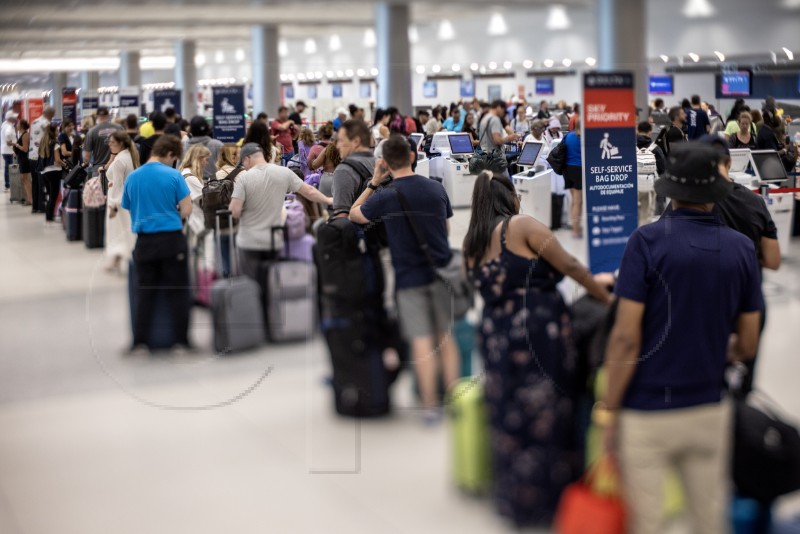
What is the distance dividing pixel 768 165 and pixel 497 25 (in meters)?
19.3

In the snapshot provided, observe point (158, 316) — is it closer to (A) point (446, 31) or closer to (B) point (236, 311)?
(B) point (236, 311)

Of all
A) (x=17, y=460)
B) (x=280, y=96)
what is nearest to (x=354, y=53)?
(x=280, y=96)

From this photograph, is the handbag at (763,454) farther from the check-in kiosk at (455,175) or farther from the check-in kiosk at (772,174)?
the check-in kiosk at (772,174)

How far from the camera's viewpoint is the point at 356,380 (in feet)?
10.1

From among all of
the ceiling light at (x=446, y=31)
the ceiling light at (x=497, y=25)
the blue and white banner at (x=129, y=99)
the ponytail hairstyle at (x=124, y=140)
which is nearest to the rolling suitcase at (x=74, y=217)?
the ponytail hairstyle at (x=124, y=140)

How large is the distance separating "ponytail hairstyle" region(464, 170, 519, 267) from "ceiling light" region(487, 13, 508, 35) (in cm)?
2413

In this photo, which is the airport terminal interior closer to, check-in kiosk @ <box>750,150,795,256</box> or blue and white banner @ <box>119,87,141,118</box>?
check-in kiosk @ <box>750,150,795,256</box>

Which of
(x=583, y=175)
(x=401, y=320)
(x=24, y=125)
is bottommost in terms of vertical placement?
(x=401, y=320)

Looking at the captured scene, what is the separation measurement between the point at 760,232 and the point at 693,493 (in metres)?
1.27

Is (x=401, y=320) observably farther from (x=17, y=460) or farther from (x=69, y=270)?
(x=69, y=270)

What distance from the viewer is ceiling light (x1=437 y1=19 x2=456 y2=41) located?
29.4 meters

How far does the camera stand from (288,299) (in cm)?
316

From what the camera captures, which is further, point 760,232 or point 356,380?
point 760,232

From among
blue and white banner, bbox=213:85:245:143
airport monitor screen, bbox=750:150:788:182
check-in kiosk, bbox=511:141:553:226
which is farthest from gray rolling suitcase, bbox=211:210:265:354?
blue and white banner, bbox=213:85:245:143
